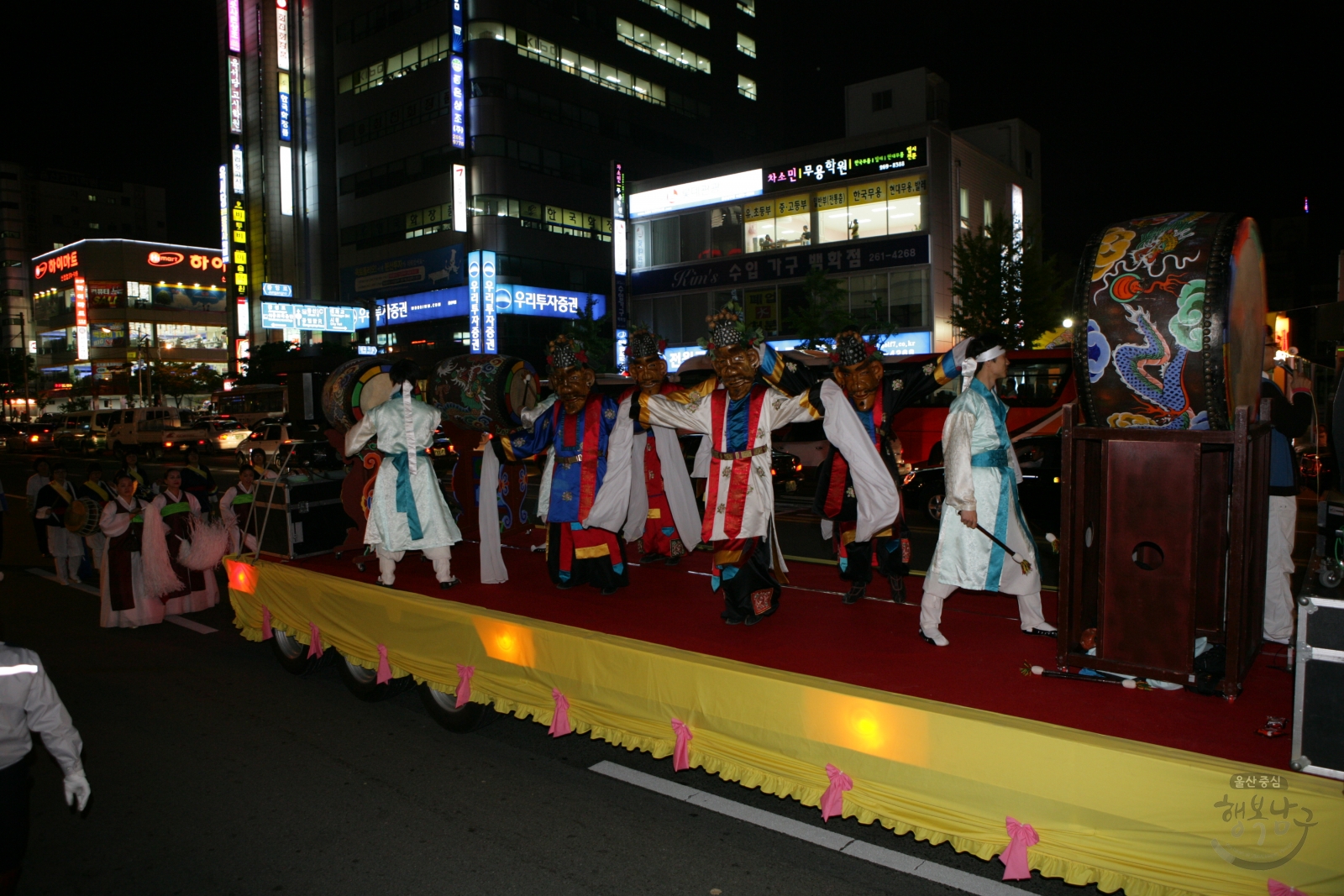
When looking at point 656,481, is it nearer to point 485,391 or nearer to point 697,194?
point 485,391

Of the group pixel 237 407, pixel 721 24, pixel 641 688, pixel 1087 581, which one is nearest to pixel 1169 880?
pixel 1087 581

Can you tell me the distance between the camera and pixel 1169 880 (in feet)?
8.59

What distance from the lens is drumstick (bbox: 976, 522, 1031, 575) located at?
4.22m

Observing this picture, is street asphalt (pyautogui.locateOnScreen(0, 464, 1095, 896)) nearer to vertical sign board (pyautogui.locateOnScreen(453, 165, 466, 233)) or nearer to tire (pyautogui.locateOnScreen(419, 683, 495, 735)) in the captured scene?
tire (pyautogui.locateOnScreen(419, 683, 495, 735))

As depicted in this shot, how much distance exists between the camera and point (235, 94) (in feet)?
156

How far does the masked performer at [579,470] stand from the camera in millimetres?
5887

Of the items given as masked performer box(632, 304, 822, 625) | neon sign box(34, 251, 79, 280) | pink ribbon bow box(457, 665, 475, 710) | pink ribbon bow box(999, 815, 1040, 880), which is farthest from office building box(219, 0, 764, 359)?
pink ribbon bow box(999, 815, 1040, 880)

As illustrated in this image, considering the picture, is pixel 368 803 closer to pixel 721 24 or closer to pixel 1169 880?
pixel 1169 880

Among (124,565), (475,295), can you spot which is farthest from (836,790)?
(475,295)

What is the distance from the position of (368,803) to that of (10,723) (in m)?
1.86

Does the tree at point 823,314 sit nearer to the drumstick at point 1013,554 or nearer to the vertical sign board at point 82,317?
the drumstick at point 1013,554

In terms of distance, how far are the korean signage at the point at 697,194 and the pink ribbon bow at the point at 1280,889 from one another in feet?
96.5

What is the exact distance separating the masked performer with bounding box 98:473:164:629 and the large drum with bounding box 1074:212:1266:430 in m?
8.14

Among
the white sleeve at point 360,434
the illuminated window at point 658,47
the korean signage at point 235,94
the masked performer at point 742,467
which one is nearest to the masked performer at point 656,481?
the masked performer at point 742,467
